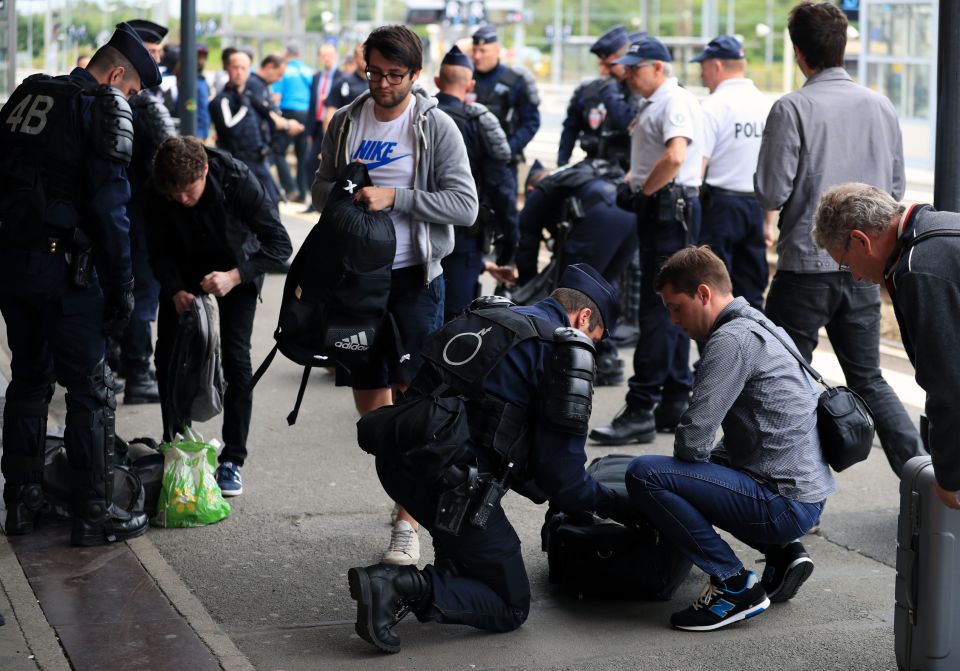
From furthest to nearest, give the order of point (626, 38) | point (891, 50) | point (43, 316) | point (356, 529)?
point (891, 50)
point (626, 38)
point (356, 529)
point (43, 316)

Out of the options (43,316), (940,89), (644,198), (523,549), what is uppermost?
(940,89)

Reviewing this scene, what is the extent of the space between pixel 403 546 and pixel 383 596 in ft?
2.79

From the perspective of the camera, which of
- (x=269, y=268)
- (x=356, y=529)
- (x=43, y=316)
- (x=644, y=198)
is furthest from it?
(x=644, y=198)

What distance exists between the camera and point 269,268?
5840mm

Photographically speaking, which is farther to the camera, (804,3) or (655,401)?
(655,401)

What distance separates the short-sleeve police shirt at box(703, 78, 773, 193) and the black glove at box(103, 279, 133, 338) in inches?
148

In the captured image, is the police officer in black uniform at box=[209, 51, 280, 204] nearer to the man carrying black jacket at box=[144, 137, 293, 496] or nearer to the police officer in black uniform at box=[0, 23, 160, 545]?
the man carrying black jacket at box=[144, 137, 293, 496]

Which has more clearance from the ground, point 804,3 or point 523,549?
point 804,3

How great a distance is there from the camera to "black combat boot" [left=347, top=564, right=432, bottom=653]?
4.11 m

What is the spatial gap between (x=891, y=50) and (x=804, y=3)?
43.8 ft

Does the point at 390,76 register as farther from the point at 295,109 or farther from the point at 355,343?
the point at 295,109

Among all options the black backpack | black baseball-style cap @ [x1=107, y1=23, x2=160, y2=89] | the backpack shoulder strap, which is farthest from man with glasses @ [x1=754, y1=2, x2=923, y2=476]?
black baseball-style cap @ [x1=107, y1=23, x2=160, y2=89]

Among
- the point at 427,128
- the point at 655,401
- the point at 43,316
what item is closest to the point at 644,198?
the point at 655,401

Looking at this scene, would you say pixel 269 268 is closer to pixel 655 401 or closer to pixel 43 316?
pixel 43 316
